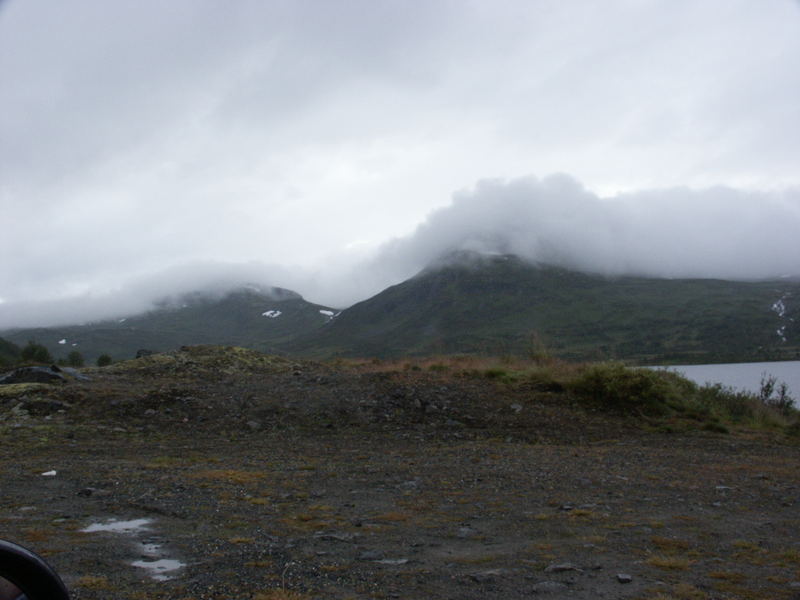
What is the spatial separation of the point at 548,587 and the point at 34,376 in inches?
729

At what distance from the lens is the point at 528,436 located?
1262 centimetres

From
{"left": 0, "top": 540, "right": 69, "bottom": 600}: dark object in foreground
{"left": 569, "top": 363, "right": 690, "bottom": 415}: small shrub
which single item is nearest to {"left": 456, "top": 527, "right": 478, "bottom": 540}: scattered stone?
{"left": 0, "top": 540, "right": 69, "bottom": 600}: dark object in foreground

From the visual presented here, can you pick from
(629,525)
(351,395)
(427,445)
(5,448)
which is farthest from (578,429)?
(5,448)

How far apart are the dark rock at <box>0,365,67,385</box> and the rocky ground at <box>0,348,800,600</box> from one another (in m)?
1.86

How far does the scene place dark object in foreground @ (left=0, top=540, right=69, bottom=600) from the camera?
2068 millimetres

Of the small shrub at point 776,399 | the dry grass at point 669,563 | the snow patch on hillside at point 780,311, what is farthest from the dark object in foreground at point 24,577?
the snow patch on hillside at point 780,311

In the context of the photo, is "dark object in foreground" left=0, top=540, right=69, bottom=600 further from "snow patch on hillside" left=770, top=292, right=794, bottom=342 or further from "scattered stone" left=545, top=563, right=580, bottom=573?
"snow patch on hillside" left=770, top=292, right=794, bottom=342

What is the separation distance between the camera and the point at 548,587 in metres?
4.43

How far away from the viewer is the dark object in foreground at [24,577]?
207 cm

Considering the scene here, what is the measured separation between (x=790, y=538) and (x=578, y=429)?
7385mm

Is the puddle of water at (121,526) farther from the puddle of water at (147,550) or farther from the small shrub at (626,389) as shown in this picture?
the small shrub at (626,389)

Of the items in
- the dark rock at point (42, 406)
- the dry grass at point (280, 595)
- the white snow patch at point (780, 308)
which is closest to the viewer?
the dry grass at point (280, 595)

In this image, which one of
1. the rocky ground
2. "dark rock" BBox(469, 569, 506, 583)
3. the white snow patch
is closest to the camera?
"dark rock" BBox(469, 569, 506, 583)

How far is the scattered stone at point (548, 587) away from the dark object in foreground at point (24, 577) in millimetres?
3395
